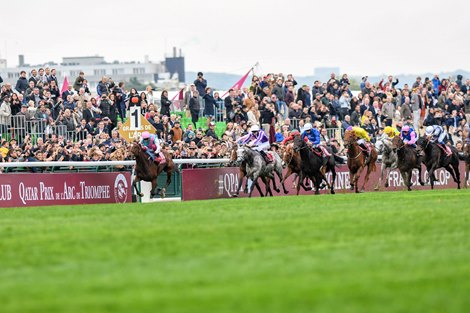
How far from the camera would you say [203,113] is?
40.8 metres

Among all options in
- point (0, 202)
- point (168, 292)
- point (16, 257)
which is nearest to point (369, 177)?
point (0, 202)

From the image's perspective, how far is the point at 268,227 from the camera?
54.7 feet

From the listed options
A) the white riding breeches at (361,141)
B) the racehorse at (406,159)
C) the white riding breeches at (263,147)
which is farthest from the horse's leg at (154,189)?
the racehorse at (406,159)

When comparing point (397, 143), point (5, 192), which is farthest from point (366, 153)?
point (5, 192)

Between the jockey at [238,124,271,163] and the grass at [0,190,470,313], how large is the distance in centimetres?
1471

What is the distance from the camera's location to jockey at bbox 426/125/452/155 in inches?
1533

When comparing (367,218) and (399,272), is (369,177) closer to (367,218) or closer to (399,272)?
(367,218)

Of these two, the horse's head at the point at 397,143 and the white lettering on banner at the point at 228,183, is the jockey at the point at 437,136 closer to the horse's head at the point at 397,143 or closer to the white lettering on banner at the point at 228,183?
the horse's head at the point at 397,143

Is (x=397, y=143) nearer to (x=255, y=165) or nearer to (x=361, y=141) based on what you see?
(x=361, y=141)

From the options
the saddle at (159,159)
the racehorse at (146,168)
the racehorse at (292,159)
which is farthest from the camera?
the racehorse at (292,159)

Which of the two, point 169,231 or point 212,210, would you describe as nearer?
point 169,231

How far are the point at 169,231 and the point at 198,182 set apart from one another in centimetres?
1822

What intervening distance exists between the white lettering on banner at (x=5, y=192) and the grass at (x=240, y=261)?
9047 millimetres

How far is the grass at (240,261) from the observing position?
9953mm
